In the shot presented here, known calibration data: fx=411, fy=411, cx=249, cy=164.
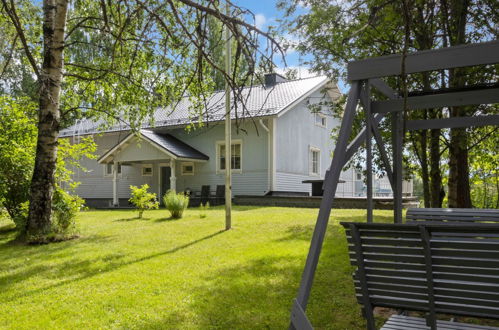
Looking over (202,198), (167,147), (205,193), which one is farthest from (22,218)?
(205,193)

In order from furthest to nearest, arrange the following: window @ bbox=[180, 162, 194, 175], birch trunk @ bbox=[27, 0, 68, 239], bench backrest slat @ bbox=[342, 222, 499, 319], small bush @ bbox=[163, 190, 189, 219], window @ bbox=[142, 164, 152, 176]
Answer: window @ bbox=[142, 164, 152, 176]
window @ bbox=[180, 162, 194, 175]
small bush @ bbox=[163, 190, 189, 219]
birch trunk @ bbox=[27, 0, 68, 239]
bench backrest slat @ bbox=[342, 222, 499, 319]

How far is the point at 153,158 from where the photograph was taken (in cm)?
2075

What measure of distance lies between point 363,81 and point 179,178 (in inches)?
776

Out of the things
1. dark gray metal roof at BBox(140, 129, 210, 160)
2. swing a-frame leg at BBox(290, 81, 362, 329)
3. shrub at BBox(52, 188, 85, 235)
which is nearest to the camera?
swing a-frame leg at BBox(290, 81, 362, 329)

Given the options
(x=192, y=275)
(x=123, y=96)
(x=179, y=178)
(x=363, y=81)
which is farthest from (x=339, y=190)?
(x=363, y=81)

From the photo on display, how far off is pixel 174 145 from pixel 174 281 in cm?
1604

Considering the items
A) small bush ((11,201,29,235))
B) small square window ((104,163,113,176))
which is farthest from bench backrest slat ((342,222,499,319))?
small square window ((104,163,113,176))

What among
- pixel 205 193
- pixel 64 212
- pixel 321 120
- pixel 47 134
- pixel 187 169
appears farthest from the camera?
pixel 321 120

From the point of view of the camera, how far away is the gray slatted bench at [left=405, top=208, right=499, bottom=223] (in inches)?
177

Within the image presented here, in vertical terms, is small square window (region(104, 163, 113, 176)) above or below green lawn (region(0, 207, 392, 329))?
above

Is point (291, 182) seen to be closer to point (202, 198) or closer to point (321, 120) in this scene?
point (202, 198)

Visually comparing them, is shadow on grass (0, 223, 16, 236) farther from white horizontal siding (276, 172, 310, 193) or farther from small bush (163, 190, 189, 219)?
white horizontal siding (276, 172, 310, 193)

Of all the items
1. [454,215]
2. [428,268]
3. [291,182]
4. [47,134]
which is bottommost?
[428,268]

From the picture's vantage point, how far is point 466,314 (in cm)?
267
